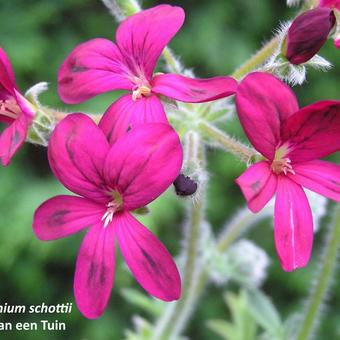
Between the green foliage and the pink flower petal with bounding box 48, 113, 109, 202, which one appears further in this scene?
the green foliage

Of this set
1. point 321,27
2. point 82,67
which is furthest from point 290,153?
point 82,67

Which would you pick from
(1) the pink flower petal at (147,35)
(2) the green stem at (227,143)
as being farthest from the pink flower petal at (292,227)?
(1) the pink flower petal at (147,35)

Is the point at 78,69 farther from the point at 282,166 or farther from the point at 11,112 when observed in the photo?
the point at 282,166

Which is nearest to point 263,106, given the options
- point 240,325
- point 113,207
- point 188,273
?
point 113,207

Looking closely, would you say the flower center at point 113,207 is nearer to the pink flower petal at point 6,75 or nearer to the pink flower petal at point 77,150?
the pink flower petal at point 77,150

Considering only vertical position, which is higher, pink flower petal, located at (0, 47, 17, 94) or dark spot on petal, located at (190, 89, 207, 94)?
pink flower petal, located at (0, 47, 17, 94)

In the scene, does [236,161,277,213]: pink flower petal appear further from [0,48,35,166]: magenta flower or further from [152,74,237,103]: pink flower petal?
[0,48,35,166]: magenta flower

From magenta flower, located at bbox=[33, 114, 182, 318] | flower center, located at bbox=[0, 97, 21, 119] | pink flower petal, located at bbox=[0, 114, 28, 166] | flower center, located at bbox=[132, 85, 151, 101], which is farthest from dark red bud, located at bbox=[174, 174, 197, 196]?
flower center, located at bbox=[0, 97, 21, 119]
